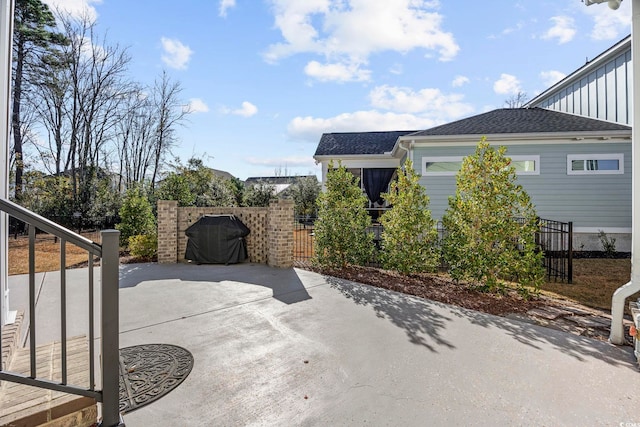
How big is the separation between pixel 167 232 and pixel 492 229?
6.82 meters

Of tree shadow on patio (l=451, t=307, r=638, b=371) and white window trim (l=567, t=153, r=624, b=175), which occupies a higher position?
white window trim (l=567, t=153, r=624, b=175)

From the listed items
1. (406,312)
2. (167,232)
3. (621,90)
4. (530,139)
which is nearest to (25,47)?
(167,232)

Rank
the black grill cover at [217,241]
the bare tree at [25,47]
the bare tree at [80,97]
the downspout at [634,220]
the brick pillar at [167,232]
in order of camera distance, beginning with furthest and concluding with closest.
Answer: the bare tree at [80,97]
the bare tree at [25,47]
the brick pillar at [167,232]
the black grill cover at [217,241]
the downspout at [634,220]

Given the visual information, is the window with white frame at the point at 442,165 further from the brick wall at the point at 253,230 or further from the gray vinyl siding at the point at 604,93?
the brick wall at the point at 253,230

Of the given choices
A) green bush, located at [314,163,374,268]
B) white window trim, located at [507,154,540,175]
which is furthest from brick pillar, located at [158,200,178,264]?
white window trim, located at [507,154,540,175]

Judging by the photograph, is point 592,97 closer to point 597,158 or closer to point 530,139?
point 597,158

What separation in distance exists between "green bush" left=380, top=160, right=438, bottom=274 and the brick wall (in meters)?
2.31

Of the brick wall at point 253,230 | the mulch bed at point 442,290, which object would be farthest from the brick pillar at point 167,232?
the mulch bed at point 442,290

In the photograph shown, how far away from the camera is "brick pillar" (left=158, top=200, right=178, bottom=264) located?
7453 millimetres

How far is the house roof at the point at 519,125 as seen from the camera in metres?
9.34

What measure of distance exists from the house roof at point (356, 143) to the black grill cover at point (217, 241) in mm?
5860

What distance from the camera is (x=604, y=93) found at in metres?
10.7

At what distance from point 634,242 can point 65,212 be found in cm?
1731

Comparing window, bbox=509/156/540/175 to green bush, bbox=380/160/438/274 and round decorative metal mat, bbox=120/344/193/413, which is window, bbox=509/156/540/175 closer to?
green bush, bbox=380/160/438/274
